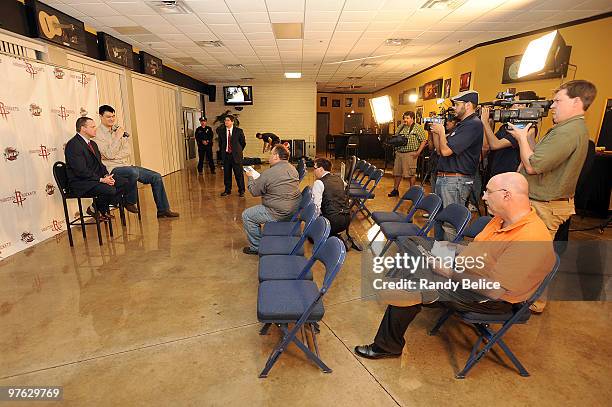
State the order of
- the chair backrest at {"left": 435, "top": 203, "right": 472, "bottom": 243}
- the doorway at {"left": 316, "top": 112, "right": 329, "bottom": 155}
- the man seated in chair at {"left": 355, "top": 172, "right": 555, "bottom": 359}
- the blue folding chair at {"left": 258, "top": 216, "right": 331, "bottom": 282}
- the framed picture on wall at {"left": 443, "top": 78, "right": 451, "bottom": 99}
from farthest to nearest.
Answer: the doorway at {"left": 316, "top": 112, "right": 329, "bottom": 155} → the framed picture on wall at {"left": 443, "top": 78, "right": 451, "bottom": 99} → the chair backrest at {"left": 435, "top": 203, "right": 472, "bottom": 243} → the blue folding chair at {"left": 258, "top": 216, "right": 331, "bottom": 282} → the man seated in chair at {"left": 355, "top": 172, "right": 555, "bottom": 359}

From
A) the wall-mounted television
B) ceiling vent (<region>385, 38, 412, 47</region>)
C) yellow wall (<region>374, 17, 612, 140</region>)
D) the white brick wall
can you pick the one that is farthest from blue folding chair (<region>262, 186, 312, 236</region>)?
the wall-mounted television

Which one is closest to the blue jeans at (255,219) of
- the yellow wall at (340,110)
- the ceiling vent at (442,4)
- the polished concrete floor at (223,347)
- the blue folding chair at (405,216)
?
the polished concrete floor at (223,347)

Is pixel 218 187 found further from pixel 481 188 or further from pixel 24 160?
pixel 481 188

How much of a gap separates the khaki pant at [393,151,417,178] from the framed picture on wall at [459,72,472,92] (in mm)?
2687

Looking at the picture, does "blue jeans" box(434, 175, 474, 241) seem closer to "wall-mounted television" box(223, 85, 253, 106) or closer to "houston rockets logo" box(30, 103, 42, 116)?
"houston rockets logo" box(30, 103, 42, 116)

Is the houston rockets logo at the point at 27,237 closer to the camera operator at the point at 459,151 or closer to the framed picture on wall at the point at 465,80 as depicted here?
the camera operator at the point at 459,151

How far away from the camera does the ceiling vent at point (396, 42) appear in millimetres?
6623

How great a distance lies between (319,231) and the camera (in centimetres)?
232

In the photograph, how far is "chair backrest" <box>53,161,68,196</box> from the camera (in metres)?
3.72

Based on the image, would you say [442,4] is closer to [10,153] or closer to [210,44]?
[210,44]

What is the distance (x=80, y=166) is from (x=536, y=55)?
7217 mm

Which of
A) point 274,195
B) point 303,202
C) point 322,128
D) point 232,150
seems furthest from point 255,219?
point 322,128

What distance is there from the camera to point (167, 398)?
1.76 meters

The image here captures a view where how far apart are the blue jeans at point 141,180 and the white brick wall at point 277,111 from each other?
8663 millimetres
